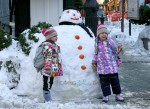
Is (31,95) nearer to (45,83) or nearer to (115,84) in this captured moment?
(45,83)

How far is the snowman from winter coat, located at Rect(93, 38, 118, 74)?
304mm

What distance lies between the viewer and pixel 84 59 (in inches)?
318

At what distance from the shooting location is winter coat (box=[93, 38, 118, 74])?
7762 millimetres

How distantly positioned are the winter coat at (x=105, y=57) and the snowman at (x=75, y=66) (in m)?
0.30

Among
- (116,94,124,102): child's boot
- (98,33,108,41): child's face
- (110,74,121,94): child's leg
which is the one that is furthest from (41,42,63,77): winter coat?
(116,94,124,102): child's boot

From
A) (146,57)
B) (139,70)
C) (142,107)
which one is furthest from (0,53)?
(146,57)

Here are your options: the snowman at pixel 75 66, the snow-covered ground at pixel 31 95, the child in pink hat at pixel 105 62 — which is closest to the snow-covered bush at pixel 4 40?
the snow-covered ground at pixel 31 95

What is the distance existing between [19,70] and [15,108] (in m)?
1.49

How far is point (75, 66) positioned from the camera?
26.2 feet

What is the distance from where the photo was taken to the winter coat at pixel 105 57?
7762 mm

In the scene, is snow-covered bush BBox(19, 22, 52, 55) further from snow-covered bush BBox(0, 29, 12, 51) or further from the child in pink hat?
the child in pink hat

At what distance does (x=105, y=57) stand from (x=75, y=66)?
0.60m

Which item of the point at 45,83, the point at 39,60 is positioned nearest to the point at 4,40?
the point at 39,60

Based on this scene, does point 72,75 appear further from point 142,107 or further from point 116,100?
point 142,107
